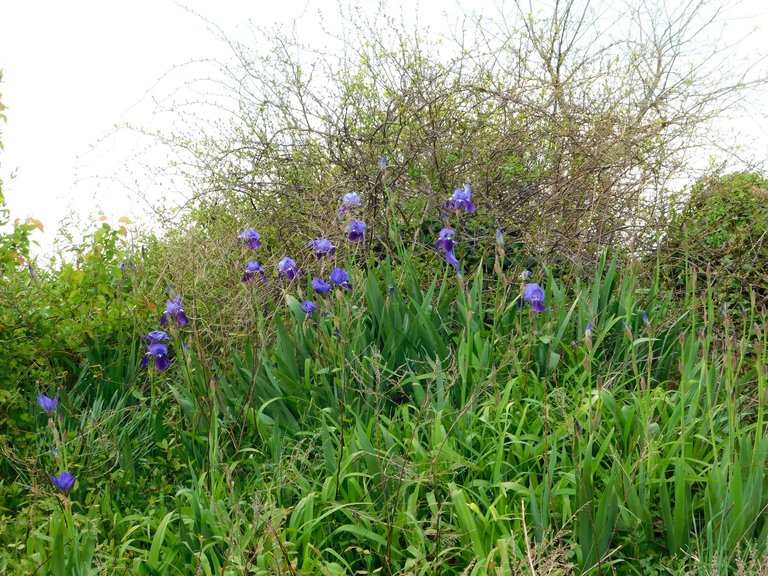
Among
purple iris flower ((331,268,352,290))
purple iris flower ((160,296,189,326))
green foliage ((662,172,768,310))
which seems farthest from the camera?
green foliage ((662,172,768,310))

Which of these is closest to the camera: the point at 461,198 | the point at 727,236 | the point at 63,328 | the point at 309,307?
the point at 309,307

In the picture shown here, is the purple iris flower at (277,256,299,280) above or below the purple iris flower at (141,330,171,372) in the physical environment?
above

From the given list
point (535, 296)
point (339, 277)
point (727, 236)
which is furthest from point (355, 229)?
point (727, 236)

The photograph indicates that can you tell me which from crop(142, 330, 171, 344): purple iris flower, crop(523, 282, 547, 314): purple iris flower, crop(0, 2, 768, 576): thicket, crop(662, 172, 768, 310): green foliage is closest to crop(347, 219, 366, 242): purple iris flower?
Result: crop(0, 2, 768, 576): thicket

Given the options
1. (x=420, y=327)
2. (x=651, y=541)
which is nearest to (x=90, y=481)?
(x=420, y=327)

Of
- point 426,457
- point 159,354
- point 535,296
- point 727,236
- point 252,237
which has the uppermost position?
point 252,237

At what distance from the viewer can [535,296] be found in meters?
4.01

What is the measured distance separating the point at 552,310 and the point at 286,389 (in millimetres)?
1509

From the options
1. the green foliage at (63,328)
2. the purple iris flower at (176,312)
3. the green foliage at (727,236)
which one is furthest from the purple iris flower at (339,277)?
the green foliage at (727,236)

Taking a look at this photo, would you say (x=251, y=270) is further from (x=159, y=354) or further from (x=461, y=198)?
(x=461, y=198)

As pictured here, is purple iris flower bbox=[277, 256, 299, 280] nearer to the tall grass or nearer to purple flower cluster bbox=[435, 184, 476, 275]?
the tall grass

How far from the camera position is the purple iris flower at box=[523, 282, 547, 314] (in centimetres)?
399

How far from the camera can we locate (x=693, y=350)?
3984mm

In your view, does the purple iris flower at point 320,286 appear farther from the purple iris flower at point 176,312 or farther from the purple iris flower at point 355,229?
the purple iris flower at point 176,312
